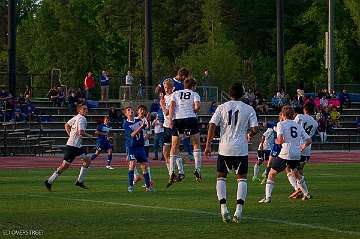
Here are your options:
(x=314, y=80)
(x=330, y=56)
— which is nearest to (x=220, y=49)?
(x=314, y=80)

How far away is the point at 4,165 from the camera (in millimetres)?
37062

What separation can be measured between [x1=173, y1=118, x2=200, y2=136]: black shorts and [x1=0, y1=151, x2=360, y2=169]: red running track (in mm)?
12964

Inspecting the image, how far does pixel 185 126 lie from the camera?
23.6 m

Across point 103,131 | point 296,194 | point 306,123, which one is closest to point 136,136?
point 306,123

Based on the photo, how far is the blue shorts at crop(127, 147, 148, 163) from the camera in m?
22.6

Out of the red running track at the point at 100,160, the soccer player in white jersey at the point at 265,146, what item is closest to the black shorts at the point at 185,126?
the soccer player in white jersey at the point at 265,146

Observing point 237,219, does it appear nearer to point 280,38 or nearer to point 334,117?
point 334,117

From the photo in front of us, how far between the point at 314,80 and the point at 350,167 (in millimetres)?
55265

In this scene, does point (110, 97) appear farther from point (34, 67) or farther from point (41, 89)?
point (34, 67)

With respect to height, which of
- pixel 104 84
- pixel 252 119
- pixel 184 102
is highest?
pixel 104 84

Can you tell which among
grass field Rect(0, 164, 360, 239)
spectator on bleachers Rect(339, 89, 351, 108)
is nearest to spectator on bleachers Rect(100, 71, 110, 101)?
spectator on bleachers Rect(339, 89, 351, 108)

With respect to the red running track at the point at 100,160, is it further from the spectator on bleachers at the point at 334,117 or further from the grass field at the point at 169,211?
the grass field at the point at 169,211

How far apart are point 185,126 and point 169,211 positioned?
5.91 meters

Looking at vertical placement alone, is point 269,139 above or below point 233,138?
below
